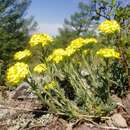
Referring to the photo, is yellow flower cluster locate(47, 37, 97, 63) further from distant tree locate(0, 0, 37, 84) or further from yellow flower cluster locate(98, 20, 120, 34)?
distant tree locate(0, 0, 37, 84)

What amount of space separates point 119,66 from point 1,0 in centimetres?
2000

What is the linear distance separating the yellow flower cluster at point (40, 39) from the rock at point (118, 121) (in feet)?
4.36

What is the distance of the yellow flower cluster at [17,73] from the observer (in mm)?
5160

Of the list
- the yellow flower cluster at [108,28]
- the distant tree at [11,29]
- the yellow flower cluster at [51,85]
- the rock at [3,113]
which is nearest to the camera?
the yellow flower cluster at [108,28]

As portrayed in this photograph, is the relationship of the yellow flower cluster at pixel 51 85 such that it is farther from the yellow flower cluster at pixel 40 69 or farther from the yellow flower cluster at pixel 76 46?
the yellow flower cluster at pixel 76 46

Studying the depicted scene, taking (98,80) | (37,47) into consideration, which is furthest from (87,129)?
(37,47)

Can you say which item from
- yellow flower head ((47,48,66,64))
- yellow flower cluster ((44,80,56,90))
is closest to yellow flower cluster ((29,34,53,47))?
yellow flower head ((47,48,66,64))

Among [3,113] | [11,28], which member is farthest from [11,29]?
[3,113]

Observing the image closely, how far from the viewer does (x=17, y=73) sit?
520 centimetres

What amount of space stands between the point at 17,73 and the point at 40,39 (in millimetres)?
645

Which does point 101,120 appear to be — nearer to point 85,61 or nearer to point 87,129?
point 87,129

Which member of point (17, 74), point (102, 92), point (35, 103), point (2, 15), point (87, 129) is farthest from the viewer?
point (2, 15)

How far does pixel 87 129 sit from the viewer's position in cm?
555

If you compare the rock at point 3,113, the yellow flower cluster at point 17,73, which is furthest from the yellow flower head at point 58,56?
the rock at point 3,113
